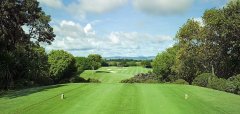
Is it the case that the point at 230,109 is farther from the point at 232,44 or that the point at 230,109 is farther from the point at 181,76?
the point at 181,76

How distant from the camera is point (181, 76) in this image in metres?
73.1

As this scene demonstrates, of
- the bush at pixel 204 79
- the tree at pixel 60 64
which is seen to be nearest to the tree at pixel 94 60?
the tree at pixel 60 64

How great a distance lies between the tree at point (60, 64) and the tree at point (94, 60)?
140ft

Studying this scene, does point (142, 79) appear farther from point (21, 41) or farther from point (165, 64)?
point (21, 41)

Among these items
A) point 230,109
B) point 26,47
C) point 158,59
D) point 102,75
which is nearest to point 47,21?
point 26,47

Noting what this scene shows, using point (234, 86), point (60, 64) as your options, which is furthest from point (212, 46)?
point (60, 64)

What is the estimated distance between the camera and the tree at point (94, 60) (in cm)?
15000

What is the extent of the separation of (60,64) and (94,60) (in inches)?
2368

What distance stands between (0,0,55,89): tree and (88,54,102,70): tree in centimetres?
10080

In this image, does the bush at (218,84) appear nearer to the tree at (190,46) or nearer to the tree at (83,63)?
the tree at (190,46)

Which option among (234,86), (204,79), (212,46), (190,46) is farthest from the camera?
(190,46)

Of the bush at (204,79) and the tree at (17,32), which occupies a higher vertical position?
the tree at (17,32)

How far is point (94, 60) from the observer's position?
6265 inches

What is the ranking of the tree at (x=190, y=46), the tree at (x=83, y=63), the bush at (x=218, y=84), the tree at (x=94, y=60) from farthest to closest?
the tree at (x=94, y=60), the tree at (x=83, y=63), the tree at (x=190, y=46), the bush at (x=218, y=84)
